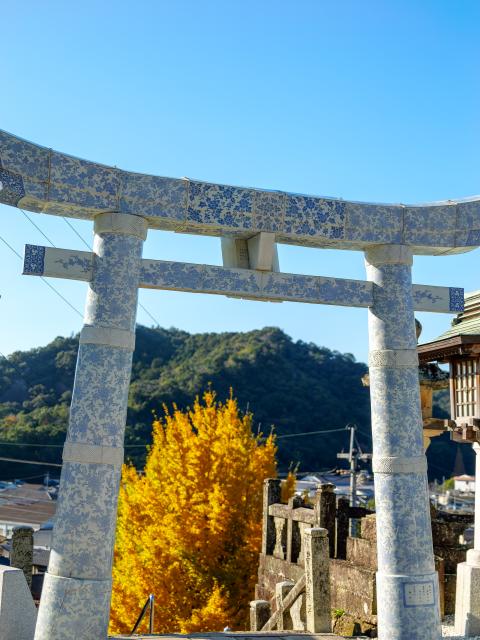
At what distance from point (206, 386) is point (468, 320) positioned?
148 ft

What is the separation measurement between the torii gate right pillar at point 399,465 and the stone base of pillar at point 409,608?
0.04 ft

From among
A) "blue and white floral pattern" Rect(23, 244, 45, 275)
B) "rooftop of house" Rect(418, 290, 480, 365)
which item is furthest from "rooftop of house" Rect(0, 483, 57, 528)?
"blue and white floral pattern" Rect(23, 244, 45, 275)

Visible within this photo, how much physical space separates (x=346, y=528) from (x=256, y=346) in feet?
175

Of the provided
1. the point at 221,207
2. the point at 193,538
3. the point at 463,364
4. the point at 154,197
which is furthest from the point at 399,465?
the point at 193,538

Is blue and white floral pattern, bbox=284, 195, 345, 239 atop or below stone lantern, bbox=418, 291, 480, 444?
atop

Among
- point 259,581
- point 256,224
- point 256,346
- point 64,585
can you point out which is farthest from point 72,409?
point 256,346

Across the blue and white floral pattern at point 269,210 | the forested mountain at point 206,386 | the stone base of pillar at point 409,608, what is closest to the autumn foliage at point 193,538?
the stone base of pillar at point 409,608

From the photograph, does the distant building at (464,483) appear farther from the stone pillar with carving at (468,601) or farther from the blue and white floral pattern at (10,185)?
the blue and white floral pattern at (10,185)

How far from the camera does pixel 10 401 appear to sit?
195ft

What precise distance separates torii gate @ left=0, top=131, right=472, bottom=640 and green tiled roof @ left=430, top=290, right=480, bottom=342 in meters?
4.04

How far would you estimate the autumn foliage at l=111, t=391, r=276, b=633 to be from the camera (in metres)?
19.3

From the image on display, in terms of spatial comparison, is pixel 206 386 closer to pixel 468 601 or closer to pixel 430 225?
pixel 468 601

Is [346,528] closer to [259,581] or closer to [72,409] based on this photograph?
[259,581]

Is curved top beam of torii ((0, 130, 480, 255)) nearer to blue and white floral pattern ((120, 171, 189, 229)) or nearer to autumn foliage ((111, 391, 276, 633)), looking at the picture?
blue and white floral pattern ((120, 171, 189, 229))
